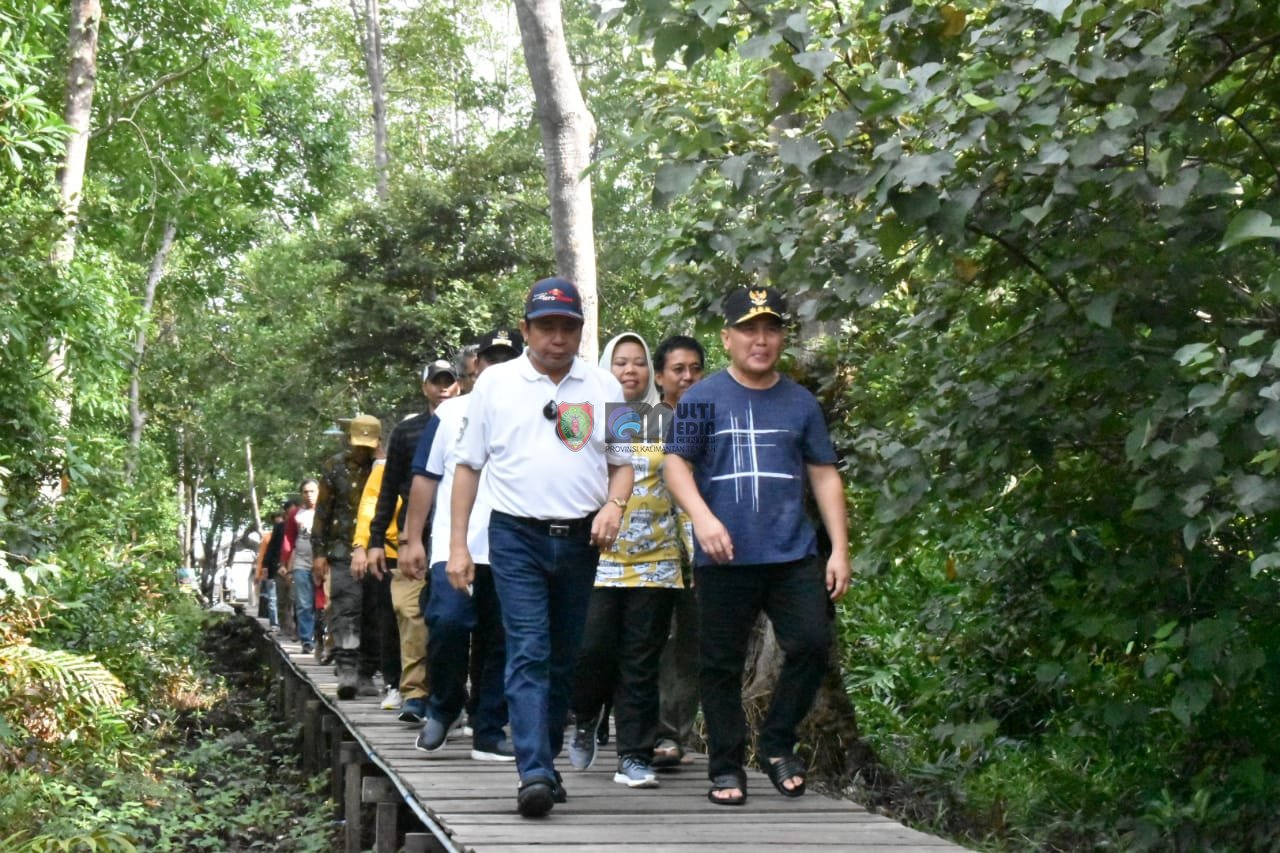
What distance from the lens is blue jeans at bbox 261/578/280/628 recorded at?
94.1 ft

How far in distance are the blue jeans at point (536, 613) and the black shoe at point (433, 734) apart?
176 cm

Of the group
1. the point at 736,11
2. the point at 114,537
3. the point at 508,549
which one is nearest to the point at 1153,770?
the point at 508,549

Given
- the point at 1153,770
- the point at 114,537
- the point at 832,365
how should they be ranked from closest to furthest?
the point at 1153,770, the point at 832,365, the point at 114,537

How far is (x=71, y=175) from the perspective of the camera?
14586 millimetres

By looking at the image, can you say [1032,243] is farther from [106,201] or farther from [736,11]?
[106,201]

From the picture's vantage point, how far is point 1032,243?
5824 mm

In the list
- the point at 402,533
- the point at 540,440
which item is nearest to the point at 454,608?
the point at 402,533

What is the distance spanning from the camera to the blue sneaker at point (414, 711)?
10.0m

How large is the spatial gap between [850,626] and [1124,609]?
6.29 metres

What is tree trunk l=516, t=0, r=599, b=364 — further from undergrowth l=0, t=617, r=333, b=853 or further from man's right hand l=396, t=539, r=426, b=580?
man's right hand l=396, t=539, r=426, b=580

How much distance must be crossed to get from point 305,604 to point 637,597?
1432cm

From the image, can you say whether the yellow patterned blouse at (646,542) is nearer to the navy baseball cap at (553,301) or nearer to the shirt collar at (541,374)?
the shirt collar at (541,374)

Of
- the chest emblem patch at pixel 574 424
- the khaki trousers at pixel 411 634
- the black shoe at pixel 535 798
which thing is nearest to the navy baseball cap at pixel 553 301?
the chest emblem patch at pixel 574 424

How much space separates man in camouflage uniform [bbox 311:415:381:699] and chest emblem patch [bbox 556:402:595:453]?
4.55 metres
